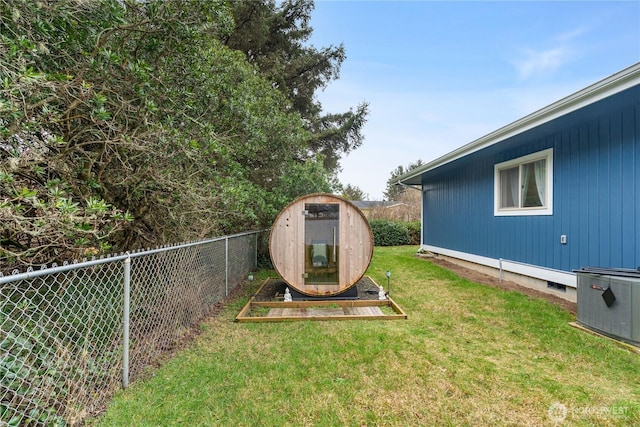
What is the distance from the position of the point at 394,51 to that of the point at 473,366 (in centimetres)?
992

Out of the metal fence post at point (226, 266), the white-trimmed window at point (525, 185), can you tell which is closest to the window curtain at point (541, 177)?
the white-trimmed window at point (525, 185)

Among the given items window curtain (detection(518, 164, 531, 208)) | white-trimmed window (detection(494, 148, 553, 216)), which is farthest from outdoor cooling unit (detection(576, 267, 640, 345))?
window curtain (detection(518, 164, 531, 208))

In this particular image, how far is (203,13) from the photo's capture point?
3.20m

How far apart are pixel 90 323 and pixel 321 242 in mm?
3043

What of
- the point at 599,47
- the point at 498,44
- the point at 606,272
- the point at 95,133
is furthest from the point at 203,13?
the point at 599,47

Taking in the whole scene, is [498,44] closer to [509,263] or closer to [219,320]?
[509,263]

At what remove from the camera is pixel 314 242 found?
186 inches

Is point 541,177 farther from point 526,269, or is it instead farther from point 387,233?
point 387,233

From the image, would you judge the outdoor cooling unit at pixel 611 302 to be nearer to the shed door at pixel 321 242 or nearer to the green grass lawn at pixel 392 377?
the green grass lawn at pixel 392 377

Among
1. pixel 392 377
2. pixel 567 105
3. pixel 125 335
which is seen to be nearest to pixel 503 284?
pixel 567 105

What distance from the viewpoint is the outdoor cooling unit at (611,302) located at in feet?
9.86

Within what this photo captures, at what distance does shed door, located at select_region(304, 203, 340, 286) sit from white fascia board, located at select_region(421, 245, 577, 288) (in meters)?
3.69

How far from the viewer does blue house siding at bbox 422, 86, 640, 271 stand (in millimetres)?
3869

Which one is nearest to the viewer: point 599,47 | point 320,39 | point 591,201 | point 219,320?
point 219,320
